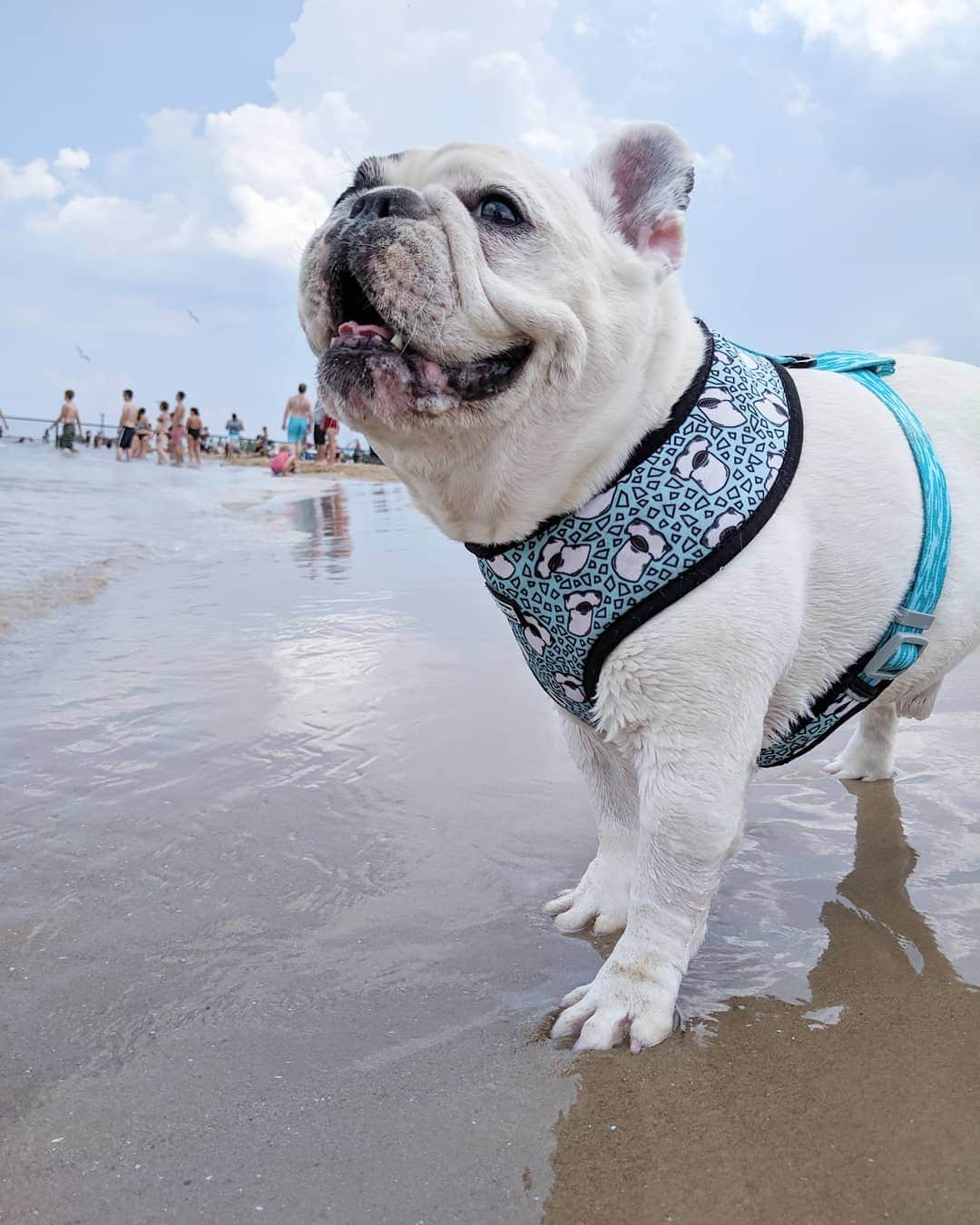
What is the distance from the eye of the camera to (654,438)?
236cm

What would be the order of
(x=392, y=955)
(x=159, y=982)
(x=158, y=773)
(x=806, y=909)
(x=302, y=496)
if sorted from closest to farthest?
(x=159, y=982), (x=392, y=955), (x=806, y=909), (x=158, y=773), (x=302, y=496)

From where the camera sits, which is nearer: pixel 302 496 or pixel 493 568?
pixel 493 568

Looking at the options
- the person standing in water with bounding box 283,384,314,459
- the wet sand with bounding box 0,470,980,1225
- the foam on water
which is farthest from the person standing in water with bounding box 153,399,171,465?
the wet sand with bounding box 0,470,980,1225

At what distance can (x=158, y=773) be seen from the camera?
3740 mm

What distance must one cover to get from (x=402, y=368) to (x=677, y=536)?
27.3 inches

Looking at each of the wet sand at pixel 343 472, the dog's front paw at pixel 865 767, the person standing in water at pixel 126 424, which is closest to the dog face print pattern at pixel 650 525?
the dog's front paw at pixel 865 767

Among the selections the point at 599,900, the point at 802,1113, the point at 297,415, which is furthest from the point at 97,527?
the point at 297,415

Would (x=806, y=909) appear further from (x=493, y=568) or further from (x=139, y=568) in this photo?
(x=139, y=568)

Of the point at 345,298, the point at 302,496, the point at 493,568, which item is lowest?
the point at 302,496

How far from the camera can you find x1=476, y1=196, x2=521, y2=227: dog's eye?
2.25 meters

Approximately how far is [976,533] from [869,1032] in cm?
129

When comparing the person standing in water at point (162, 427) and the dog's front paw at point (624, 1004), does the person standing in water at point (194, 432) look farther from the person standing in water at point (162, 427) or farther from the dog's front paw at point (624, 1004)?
the dog's front paw at point (624, 1004)

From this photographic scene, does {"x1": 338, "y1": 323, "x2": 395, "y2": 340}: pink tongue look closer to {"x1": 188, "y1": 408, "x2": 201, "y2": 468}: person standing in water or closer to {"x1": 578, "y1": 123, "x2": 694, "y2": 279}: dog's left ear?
{"x1": 578, "y1": 123, "x2": 694, "y2": 279}: dog's left ear

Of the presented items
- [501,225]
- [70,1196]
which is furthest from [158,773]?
[501,225]
